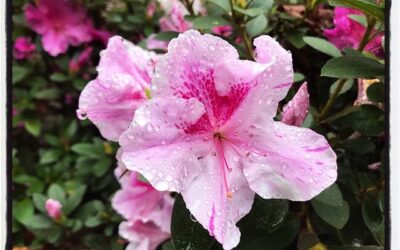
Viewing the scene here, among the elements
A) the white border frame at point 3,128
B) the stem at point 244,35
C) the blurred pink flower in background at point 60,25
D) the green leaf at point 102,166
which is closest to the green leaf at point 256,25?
the stem at point 244,35

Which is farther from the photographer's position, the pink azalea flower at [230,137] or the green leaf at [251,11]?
the green leaf at [251,11]

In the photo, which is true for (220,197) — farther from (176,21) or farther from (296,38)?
(176,21)

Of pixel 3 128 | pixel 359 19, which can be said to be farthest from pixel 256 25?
pixel 3 128

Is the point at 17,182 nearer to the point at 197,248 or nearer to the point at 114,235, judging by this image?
the point at 114,235

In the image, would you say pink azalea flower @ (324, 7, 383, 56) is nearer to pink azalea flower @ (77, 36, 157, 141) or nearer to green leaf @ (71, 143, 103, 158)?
pink azalea flower @ (77, 36, 157, 141)

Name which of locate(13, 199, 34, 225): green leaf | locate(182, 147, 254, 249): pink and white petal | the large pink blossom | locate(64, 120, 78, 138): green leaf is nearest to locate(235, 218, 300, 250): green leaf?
locate(182, 147, 254, 249): pink and white petal

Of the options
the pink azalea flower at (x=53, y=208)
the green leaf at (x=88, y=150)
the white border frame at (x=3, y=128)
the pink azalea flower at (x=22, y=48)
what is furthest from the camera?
the pink azalea flower at (x=22, y=48)

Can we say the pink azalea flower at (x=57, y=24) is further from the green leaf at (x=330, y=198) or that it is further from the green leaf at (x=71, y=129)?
the green leaf at (x=330, y=198)
